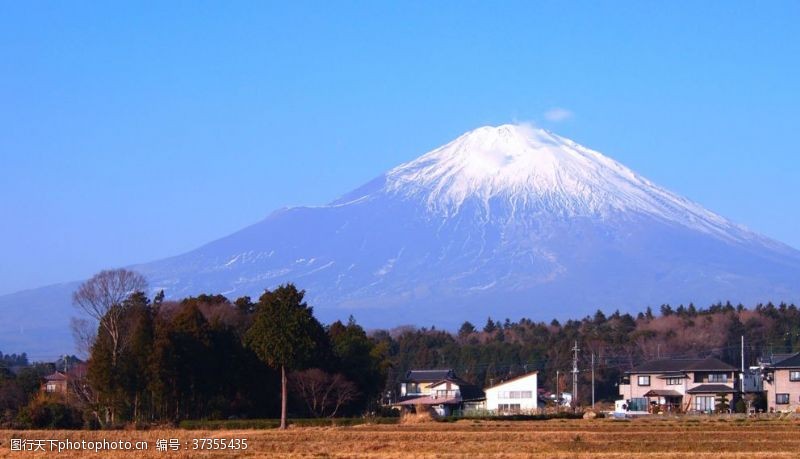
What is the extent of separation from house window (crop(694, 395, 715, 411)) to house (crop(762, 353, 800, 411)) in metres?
3.74

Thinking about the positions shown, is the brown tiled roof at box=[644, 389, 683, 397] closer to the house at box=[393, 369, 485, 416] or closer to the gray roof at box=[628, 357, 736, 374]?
the gray roof at box=[628, 357, 736, 374]

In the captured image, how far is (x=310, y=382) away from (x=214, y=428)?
1071 centimetres

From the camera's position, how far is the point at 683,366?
66188 millimetres

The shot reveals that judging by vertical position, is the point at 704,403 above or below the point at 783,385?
below

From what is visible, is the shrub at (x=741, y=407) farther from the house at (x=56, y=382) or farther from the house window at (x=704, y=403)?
the house at (x=56, y=382)

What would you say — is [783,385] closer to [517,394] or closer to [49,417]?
[517,394]

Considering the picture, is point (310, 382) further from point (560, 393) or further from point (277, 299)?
point (560, 393)

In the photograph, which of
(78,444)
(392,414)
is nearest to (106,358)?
(392,414)

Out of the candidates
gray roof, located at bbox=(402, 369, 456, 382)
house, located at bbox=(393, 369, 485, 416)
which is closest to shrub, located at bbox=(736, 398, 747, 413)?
house, located at bbox=(393, 369, 485, 416)

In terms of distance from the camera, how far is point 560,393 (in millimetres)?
79062

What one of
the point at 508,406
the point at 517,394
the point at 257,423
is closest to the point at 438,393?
the point at 517,394

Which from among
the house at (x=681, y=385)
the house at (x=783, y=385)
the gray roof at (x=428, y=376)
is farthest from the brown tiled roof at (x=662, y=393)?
the gray roof at (x=428, y=376)

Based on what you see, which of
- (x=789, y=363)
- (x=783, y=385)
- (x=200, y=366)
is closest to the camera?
(x=200, y=366)

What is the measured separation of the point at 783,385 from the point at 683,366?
764cm
